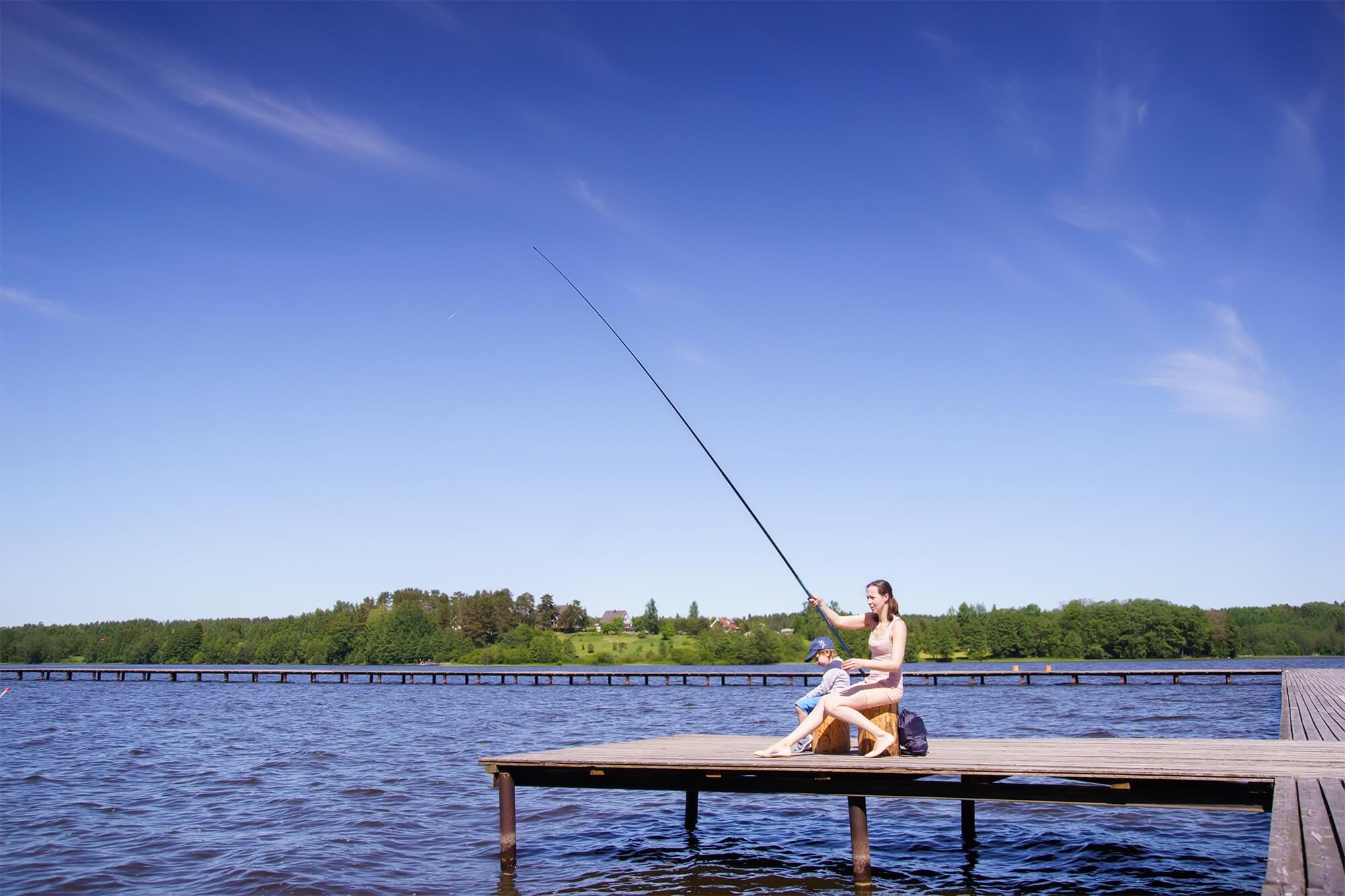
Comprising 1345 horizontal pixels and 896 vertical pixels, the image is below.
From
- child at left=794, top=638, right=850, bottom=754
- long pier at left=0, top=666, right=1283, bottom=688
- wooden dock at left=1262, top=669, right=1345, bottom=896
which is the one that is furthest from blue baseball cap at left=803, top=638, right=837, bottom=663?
long pier at left=0, top=666, right=1283, bottom=688

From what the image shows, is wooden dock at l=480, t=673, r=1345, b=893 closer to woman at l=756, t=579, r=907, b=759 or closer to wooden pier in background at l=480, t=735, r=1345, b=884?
wooden pier in background at l=480, t=735, r=1345, b=884

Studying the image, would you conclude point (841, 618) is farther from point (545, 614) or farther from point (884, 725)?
point (545, 614)

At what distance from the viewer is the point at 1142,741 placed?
10.1 meters

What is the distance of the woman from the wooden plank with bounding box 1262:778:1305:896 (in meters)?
2.94

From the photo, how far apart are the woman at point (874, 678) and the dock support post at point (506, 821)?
279 cm

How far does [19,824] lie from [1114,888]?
14584 mm

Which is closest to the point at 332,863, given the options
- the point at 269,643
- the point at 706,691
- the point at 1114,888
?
the point at 1114,888

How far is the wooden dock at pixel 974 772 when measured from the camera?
7668 mm

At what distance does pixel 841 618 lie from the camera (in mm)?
9367

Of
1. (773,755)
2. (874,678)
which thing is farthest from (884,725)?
(773,755)

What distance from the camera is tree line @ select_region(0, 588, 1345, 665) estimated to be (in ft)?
392

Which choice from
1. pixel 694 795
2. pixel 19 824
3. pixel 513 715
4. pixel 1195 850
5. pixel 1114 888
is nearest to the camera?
pixel 1114 888

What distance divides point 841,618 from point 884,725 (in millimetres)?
1039

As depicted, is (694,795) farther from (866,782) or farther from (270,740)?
(270,740)
